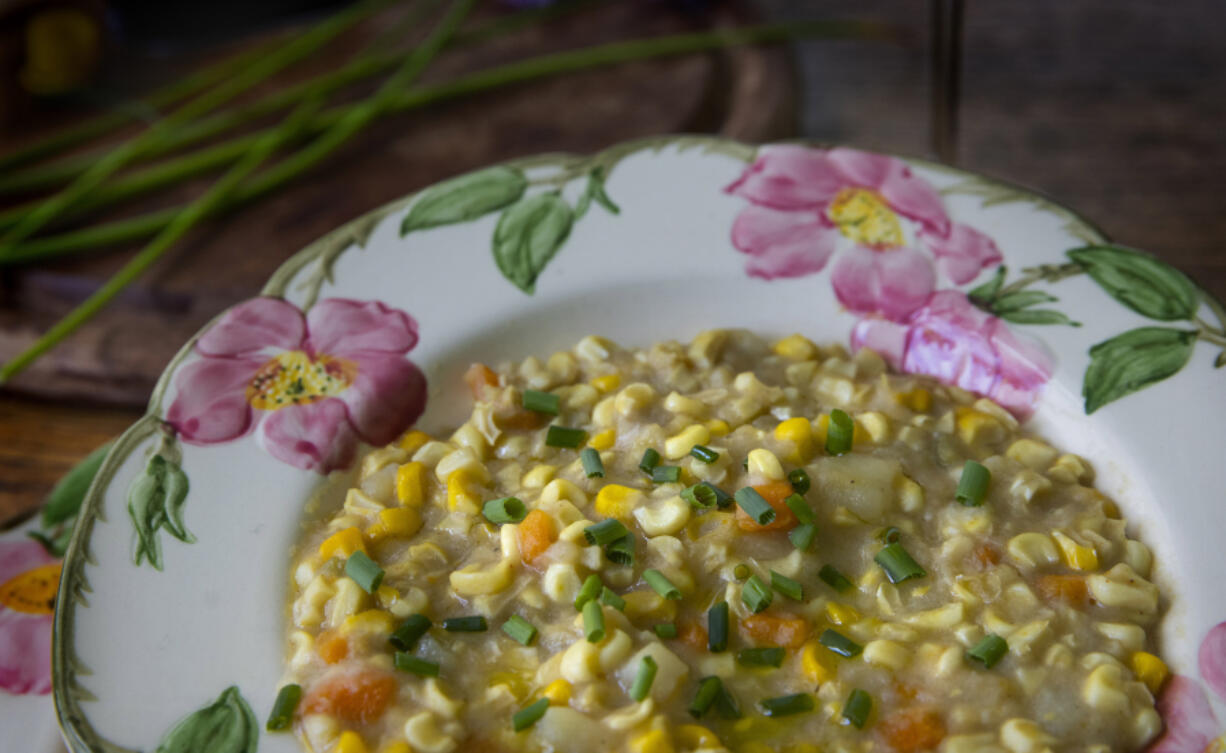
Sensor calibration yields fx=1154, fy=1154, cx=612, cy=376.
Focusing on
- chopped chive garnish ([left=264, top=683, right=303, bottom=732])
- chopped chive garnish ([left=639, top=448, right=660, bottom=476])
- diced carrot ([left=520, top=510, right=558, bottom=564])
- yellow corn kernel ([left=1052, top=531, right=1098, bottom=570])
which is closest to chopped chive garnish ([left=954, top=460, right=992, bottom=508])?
yellow corn kernel ([left=1052, top=531, right=1098, bottom=570])

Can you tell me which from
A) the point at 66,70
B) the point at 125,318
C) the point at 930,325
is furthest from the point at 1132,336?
the point at 66,70

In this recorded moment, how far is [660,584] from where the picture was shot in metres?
2.21

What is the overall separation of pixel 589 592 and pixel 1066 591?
0.94m

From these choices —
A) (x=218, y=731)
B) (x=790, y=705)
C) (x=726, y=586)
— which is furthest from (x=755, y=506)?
(x=218, y=731)

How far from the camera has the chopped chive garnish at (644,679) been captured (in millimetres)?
2078

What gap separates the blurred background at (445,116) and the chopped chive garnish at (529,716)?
191 centimetres

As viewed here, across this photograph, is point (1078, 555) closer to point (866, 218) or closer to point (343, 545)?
point (866, 218)

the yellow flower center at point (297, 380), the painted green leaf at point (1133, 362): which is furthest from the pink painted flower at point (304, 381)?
the painted green leaf at point (1133, 362)

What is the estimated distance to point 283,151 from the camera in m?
4.42

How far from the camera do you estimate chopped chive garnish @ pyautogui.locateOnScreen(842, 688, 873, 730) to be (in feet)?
6.77

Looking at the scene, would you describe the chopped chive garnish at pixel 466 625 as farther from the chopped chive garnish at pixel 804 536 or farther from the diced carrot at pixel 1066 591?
the diced carrot at pixel 1066 591

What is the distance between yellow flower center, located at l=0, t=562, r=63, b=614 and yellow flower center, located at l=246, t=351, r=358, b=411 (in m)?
0.66

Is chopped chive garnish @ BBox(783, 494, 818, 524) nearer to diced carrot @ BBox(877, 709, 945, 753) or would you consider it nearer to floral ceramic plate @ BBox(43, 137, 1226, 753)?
diced carrot @ BBox(877, 709, 945, 753)

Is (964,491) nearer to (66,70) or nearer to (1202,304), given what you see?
(1202,304)
